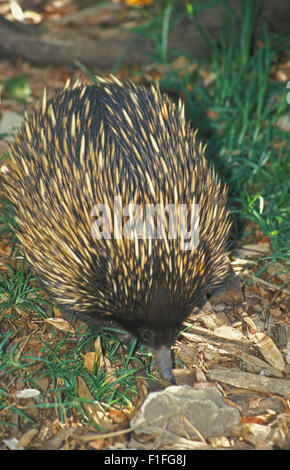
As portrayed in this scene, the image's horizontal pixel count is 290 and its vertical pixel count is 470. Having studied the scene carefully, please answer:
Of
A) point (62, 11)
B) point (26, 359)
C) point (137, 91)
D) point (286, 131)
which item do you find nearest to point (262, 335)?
point (26, 359)

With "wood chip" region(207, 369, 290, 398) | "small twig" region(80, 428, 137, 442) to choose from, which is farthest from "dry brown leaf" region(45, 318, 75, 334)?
"wood chip" region(207, 369, 290, 398)

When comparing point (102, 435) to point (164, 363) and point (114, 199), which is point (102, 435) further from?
point (114, 199)

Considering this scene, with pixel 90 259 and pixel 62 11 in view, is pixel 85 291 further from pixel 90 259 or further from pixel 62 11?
pixel 62 11

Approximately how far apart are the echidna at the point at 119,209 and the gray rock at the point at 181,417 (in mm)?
195

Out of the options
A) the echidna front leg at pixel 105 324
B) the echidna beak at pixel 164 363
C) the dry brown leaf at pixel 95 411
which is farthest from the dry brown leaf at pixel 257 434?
the echidna front leg at pixel 105 324

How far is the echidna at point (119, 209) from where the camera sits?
321cm

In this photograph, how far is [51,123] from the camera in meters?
3.71

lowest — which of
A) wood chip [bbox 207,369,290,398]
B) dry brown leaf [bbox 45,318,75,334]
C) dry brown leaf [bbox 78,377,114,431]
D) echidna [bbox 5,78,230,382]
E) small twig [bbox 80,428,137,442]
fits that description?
small twig [bbox 80,428,137,442]

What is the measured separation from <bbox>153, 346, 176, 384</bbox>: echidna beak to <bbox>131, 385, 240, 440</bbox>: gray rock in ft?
0.46

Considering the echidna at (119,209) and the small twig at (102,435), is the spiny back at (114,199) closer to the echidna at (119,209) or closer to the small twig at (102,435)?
the echidna at (119,209)

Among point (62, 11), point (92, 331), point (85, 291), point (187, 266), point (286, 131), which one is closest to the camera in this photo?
point (187, 266)

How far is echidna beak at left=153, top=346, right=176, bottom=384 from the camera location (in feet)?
11.1

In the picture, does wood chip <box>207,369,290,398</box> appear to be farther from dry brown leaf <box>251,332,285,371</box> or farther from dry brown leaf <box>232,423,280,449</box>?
dry brown leaf <box>232,423,280,449</box>
